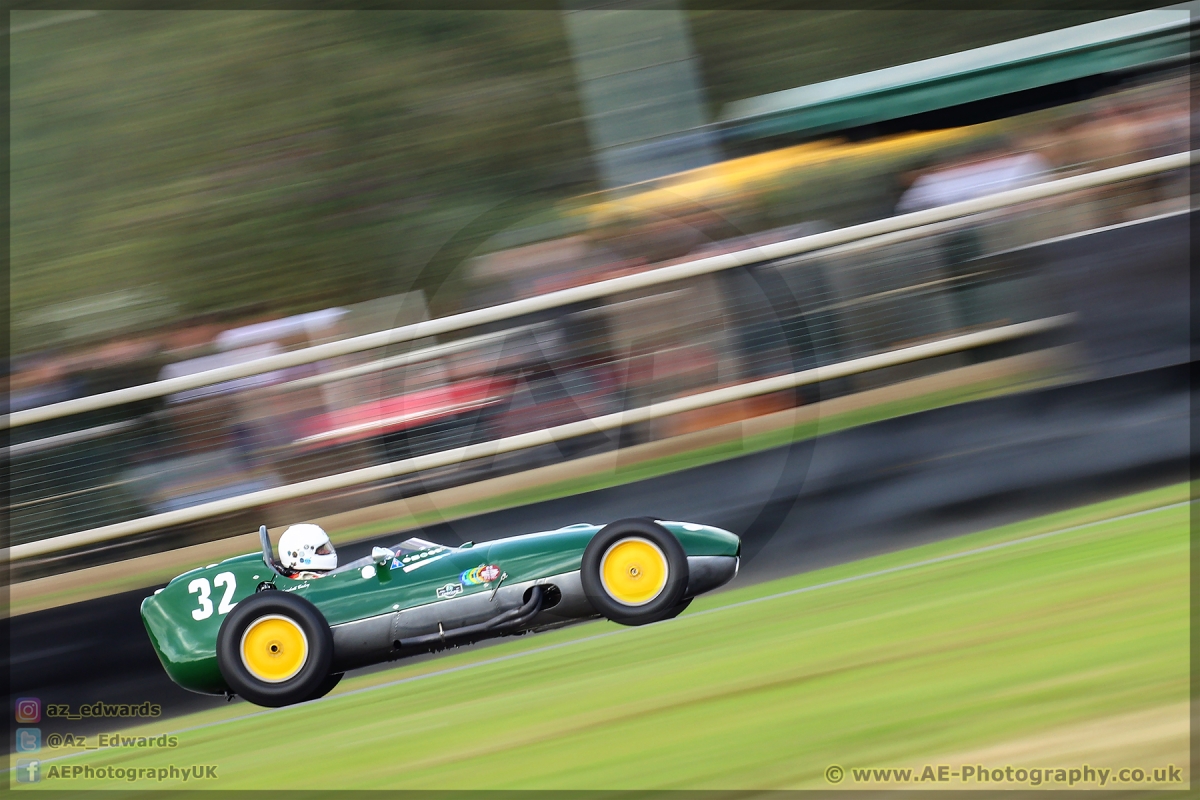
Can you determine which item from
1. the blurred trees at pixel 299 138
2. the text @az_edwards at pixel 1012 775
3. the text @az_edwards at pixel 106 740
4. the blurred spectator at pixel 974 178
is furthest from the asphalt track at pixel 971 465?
the blurred trees at pixel 299 138

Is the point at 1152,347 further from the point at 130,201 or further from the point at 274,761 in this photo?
the point at 130,201

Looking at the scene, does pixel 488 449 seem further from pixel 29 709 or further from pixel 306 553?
pixel 29 709

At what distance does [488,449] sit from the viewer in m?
2.87

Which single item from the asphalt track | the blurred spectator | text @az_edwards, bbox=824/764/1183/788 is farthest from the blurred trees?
text @az_edwards, bbox=824/764/1183/788

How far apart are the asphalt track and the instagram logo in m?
0.02

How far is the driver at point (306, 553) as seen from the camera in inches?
79.2

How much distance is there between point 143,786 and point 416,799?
0.68 metres

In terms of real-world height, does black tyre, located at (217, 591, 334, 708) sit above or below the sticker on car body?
below

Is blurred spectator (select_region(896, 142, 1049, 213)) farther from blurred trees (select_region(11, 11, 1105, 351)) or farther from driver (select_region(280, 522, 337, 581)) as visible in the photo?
driver (select_region(280, 522, 337, 581))

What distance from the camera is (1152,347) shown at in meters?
3.88

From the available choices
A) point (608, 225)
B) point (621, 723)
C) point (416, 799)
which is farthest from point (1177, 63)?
point (416, 799)

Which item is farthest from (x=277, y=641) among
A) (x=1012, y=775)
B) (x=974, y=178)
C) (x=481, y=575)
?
(x=974, y=178)

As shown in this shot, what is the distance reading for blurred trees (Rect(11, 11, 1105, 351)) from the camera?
7.27 metres

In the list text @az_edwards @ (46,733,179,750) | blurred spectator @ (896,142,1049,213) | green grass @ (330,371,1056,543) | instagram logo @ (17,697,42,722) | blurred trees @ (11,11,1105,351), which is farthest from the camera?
blurred trees @ (11,11,1105,351)
